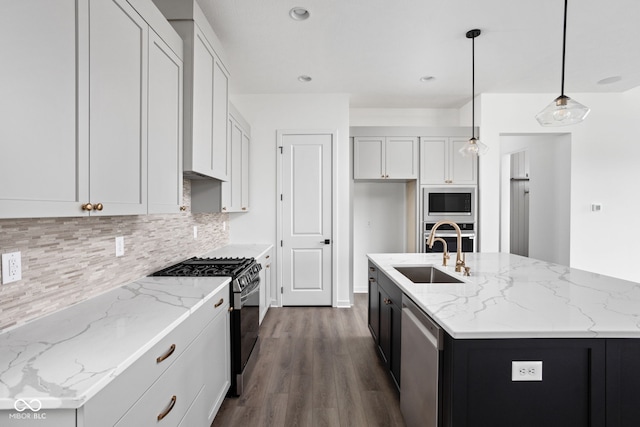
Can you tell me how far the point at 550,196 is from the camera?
4.61m

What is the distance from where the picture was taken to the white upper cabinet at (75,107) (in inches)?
34.6

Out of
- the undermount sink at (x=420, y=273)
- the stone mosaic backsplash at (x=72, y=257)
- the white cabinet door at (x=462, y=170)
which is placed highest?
the white cabinet door at (x=462, y=170)

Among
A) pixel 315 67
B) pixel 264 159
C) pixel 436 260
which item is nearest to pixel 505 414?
pixel 436 260

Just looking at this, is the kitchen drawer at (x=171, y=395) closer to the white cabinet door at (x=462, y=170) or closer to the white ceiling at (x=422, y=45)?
the white ceiling at (x=422, y=45)

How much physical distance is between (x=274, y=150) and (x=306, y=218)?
1.00 metres

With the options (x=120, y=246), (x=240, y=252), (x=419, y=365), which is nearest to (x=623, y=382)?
(x=419, y=365)

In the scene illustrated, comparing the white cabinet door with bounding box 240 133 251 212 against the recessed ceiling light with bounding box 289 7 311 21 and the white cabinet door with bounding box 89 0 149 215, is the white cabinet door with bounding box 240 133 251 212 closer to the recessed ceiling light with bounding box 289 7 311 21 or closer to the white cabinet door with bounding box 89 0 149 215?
the recessed ceiling light with bounding box 289 7 311 21

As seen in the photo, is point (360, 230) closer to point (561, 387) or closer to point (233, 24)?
point (233, 24)

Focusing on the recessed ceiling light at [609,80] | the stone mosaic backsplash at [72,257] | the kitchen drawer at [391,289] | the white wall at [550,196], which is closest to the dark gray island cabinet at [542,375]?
the kitchen drawer at [391,289]

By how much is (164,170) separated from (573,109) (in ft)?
8.47

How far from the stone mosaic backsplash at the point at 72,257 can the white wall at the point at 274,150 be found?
172 centimetres

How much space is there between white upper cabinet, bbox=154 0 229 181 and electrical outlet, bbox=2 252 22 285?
99 cm

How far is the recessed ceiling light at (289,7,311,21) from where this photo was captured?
2393 mm

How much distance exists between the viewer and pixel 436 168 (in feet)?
14.1
